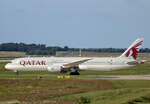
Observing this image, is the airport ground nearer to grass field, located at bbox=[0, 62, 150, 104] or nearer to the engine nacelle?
grass field, located at bbox=[0, 62, 150, 104]

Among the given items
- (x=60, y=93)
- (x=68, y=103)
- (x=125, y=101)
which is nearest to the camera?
(x=125, y=101)

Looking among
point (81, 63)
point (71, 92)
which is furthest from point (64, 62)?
point (71, 92)

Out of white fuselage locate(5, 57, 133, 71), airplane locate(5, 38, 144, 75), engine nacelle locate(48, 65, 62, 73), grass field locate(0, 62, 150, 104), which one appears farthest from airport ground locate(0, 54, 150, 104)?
white fuselage locate(5, 57, 133, 71)

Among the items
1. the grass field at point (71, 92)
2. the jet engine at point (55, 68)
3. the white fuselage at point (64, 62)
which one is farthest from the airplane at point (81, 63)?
the grass field at point (71, 92)

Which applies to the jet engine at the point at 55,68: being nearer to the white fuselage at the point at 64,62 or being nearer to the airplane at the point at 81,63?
the airplane at the point at 81,63

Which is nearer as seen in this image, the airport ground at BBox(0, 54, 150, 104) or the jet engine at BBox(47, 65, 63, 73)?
the airport ground at BBox(0, 54, 150, 104)

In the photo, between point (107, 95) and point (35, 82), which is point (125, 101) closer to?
point (107, 95)

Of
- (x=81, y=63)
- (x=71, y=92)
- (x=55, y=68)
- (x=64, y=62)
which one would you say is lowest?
(x=71, y=92)

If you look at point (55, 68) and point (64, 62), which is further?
point (64, 62)

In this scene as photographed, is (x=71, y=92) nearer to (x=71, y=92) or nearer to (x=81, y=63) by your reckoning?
(x=71, y=92)

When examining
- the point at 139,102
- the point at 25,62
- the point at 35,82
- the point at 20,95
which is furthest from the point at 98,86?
the point at 25,62

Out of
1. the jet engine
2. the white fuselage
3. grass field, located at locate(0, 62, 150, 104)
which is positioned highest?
the white fuselage

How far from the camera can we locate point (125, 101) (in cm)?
2747

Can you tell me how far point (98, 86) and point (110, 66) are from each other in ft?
60.7
